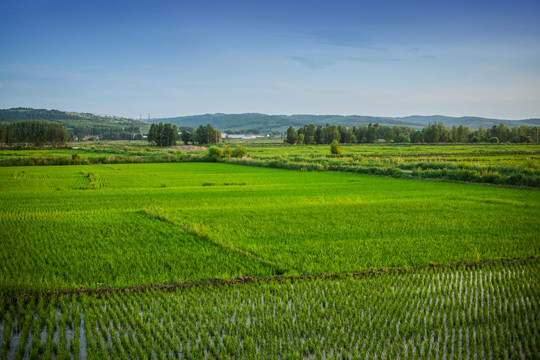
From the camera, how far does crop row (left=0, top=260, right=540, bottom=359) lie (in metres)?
6.43

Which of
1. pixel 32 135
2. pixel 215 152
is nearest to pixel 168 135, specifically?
pixel 32 135

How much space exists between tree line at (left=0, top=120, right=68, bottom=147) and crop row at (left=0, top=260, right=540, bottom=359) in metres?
125

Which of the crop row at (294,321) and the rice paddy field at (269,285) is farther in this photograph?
the rice paddy field at (269,285)

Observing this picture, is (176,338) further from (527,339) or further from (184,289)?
(527,339)

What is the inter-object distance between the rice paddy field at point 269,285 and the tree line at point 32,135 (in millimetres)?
111560

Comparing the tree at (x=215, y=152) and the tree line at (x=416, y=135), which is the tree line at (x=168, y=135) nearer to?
the tree line at (x=416, y=135)

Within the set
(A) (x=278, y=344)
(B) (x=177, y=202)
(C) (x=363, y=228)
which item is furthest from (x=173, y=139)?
(A) (x=278, y=344)

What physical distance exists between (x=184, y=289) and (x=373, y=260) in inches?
226

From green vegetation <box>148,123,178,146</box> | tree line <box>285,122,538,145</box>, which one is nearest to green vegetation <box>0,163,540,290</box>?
green vegetation <box>148,123,178,146</box>

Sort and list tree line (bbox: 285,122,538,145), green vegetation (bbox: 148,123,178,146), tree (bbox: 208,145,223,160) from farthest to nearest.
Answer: tree line (bbox: 285,122,538,145) → green vegetation (bbox: 148,123,178,146) → tree (bbox: 208,145,223,160)

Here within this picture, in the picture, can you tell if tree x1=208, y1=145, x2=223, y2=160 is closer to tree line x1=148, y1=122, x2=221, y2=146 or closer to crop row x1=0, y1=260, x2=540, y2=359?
tree line x1=148, y1=122, x2=221, y2=146

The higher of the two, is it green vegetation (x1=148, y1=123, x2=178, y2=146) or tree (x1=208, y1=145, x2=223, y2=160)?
green vegetation (x1=148, y1=123, x2=178, y2=146)

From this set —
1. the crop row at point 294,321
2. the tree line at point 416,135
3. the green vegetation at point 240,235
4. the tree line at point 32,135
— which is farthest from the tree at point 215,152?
the tree line at point 32,135

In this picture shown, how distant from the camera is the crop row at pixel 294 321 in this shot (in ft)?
21.1
